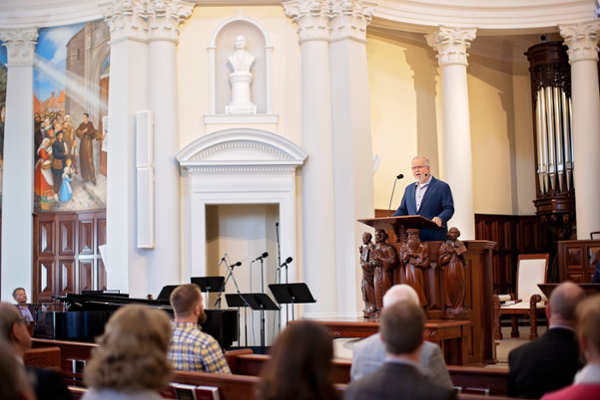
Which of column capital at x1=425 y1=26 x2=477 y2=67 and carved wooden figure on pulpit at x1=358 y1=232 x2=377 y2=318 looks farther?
column capital at x1=425 y1=26 x2=477 y2=67

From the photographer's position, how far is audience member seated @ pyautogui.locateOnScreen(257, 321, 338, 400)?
2.33 m

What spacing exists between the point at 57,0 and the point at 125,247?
14.7 ft

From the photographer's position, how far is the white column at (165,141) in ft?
34.2

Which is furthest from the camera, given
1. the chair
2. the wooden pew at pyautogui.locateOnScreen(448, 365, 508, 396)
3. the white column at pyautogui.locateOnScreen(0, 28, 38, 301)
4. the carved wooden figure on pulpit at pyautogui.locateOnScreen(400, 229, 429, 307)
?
the white column at pyautogui.locateOnScreen(0, 28, 38, 301)

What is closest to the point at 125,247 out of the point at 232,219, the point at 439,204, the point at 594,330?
the point at 232,219

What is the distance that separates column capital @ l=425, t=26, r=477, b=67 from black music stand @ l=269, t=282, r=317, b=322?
18.4 feet

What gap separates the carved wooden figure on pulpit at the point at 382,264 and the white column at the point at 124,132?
482 centimetres

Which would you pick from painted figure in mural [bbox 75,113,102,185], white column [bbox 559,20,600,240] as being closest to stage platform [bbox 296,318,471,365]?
white column [bbox 559,20,600,240]

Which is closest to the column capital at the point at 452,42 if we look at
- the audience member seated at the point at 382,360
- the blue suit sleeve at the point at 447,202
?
the blue suit sleeve at the point at 447,202

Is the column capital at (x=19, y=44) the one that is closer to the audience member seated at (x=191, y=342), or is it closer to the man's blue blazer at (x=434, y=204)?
the man's blue blazer at (x=434, y=204)

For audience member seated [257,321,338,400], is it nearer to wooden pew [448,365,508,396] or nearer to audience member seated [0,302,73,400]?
audience member seated [0,302,73,400]

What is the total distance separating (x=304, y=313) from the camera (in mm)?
10453

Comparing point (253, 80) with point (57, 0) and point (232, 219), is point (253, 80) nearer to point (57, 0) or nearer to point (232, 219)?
point (232, 219)

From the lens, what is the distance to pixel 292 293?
8164 mm
